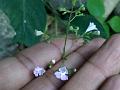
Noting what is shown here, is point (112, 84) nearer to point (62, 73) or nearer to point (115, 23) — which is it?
point (62, 73)

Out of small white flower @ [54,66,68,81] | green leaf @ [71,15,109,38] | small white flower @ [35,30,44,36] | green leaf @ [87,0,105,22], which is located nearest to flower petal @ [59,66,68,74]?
small white flower @ [54,66,68,81]

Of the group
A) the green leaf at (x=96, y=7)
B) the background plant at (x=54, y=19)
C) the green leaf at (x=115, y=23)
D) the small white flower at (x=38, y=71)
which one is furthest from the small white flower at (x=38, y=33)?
the green leaf at (x=115, y=23)

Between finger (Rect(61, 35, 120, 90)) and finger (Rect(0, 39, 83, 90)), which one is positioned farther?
finger (Rect(0, 39, 83, 90))

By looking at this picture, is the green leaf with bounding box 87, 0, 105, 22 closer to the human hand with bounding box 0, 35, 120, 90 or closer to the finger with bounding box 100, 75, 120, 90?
the human hand with bounding box 0, 35, 120, 90

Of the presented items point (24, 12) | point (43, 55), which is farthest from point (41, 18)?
point (43, 55)

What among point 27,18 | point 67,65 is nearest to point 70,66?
point 67,65
